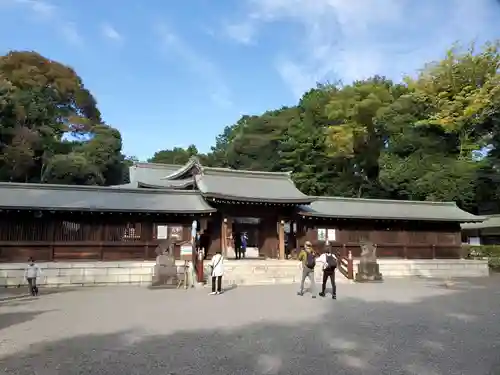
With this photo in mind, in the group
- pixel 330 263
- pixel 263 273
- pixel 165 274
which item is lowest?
pixel 263 273

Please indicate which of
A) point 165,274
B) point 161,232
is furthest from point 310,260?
point 161,232

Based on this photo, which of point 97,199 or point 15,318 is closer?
point 15,318

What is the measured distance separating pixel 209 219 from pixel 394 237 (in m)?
10.9

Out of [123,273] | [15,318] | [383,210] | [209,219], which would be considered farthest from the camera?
[383,210]

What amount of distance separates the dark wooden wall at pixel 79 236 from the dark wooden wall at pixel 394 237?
25.8 feet

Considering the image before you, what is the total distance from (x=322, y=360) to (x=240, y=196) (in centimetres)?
1681

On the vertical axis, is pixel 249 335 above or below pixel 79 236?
below

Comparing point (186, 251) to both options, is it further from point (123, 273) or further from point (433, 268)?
point (433, 268)

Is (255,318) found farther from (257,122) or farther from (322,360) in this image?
(257,122)

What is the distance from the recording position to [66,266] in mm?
18297

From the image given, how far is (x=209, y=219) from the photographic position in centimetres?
2281

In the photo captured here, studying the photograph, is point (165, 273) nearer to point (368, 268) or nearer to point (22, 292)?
point (22, 292)

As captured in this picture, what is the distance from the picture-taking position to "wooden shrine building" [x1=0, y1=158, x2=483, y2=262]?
19.3 meters

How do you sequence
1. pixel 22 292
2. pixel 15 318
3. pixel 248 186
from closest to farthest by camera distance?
pixel 15 318 → pixel 22 292 → pixel 248 186
